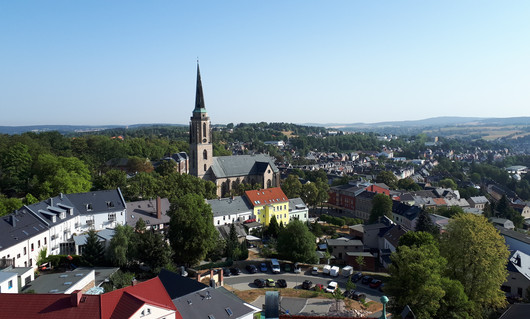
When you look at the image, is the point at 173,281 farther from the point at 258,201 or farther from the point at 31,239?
the point at 258,201

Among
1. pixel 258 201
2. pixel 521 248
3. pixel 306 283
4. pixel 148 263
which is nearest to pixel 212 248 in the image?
pixel 148 263

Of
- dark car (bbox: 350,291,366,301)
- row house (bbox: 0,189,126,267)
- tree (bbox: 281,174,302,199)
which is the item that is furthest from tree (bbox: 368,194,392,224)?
row house (bbox: 0,189,126,267)

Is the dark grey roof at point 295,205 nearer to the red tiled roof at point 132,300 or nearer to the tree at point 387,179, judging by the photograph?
the red tiled roof at point 132,300

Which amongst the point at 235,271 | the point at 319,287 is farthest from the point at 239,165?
the point at 319,287

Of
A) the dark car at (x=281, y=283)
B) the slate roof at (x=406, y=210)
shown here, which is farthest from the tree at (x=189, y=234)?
the slate roof at (x=406, y=210)

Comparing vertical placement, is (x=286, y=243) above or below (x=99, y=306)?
below

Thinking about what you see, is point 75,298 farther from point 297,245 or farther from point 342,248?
point 342,248

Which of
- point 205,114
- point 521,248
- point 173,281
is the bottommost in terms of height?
point 521,248
